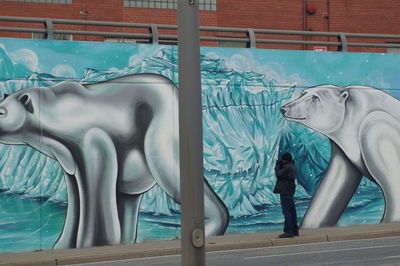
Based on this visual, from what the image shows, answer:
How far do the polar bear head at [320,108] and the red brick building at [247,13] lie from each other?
1095 centimetres

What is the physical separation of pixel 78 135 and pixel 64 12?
47.1ft

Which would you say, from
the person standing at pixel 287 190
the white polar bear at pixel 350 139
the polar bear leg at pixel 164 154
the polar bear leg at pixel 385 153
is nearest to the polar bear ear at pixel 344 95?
the white polar bear at pixel 350 139

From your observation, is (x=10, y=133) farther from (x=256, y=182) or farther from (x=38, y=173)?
(x=256, y=182)

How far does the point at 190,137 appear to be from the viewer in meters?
4.91

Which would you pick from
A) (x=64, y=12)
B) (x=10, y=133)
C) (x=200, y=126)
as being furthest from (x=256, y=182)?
(x=64, y=12)

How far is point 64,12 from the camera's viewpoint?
2906 centimetres

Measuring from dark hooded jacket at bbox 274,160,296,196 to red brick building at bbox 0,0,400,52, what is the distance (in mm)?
13171

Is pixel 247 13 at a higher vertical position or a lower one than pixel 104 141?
higher

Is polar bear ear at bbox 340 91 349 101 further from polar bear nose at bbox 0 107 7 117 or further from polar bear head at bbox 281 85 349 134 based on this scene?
polar bear nose at bbox 0 107 7 117

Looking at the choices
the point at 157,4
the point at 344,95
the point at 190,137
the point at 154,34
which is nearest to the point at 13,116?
the point at 154,34

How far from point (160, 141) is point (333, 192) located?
4537 mm

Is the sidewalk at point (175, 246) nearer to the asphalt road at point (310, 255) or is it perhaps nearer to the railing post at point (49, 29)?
the asphalt road at point (310, 255)

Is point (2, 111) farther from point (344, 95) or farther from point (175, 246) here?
point (344, 95)

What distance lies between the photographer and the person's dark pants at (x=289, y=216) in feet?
52.0
